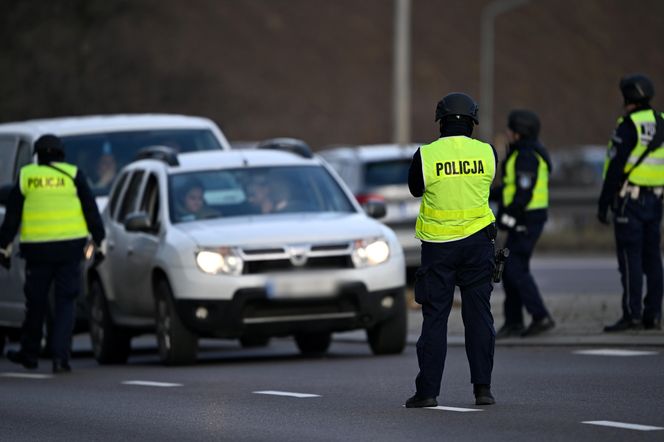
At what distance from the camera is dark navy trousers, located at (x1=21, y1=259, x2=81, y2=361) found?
1450cm

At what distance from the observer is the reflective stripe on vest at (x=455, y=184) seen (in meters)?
10.4

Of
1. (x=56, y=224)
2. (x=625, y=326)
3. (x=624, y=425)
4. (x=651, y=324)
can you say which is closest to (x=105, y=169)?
(x=56, y=224)

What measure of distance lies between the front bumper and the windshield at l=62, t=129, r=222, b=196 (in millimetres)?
4052

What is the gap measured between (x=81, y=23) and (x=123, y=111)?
2573 mm

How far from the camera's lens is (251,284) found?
46.1 ft

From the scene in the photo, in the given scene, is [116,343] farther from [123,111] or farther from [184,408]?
[123,111]

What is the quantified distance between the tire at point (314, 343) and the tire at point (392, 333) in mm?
1162

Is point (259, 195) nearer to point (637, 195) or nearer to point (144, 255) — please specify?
point (144, 255)

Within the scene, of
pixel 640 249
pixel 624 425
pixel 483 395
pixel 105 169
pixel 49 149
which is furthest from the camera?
pixel 105 169

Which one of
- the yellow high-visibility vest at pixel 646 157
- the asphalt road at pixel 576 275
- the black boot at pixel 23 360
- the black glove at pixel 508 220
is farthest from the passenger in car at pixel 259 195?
the asphalt road at pixel 576 275

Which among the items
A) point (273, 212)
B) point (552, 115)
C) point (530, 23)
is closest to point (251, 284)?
point (273, 212)

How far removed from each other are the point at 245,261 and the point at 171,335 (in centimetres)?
85

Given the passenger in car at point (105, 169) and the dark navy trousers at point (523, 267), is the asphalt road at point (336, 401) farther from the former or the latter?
the passenger in car at point (105, 169)

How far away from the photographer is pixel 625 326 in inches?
588
